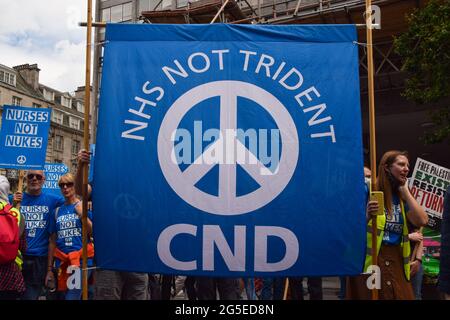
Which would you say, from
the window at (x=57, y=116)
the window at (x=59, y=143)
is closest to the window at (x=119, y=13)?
the window at (x=59, y=143)

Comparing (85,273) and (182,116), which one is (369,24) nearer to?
(182,116)

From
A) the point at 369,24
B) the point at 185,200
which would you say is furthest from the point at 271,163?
the point at 369,24

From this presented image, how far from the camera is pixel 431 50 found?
28.2ft

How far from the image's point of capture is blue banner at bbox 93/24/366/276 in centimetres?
354

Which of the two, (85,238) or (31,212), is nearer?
(85,238)

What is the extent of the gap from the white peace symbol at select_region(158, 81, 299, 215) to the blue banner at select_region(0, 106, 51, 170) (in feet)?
12.3

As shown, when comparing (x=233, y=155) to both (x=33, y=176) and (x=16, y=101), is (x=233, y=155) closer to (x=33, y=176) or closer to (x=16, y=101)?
(x=33, y=176)

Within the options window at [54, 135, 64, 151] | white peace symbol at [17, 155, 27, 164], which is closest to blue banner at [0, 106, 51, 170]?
white peace symbol at [17, 155, 27, 164]

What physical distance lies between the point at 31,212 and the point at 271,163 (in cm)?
322

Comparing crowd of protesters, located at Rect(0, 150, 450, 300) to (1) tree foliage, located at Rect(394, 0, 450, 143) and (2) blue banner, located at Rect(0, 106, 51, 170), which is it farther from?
(1) tree foliage, located at Rect(394, 0, 450, 143)

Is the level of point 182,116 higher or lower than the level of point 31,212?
higher

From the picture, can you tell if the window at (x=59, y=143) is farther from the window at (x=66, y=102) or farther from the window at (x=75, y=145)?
the window at (x=66, y=102)
